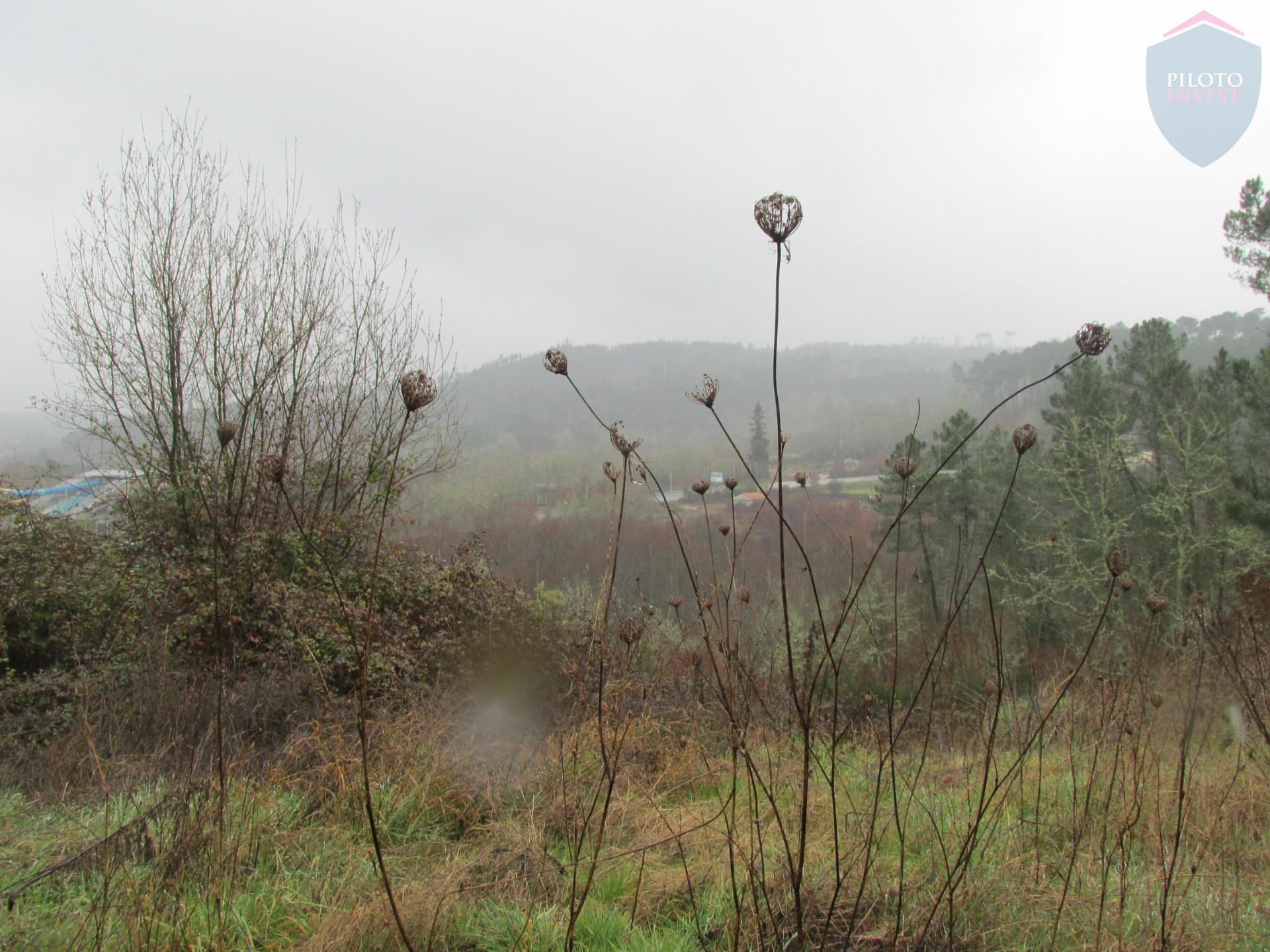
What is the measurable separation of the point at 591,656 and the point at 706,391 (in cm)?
98

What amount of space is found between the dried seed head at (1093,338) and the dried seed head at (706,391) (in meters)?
0.81

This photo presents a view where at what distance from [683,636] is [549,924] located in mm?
935

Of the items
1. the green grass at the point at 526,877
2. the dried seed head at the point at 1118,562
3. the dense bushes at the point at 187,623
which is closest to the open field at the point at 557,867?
the green grass at the point at 526,877

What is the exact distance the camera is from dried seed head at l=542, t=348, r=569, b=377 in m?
1.76

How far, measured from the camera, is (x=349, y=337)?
867 centimetres

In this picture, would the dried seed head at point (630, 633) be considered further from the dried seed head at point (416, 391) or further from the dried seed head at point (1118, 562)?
the dried seed head at point (1118, 562)

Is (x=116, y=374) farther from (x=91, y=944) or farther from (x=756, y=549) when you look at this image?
(x=756, y=549)

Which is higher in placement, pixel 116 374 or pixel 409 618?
pixel 116 374

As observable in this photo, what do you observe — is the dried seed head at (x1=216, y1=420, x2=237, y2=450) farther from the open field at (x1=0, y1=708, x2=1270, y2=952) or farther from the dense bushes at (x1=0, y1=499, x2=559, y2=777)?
the dense bushes at (x1=0, y1=499, x2=559, y2=777)

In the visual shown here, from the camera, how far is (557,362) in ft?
5.82

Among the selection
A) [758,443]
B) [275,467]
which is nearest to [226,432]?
[275,467]

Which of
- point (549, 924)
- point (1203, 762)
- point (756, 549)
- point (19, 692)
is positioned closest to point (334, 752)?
point (549, 924)

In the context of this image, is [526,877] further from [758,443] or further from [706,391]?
[758,443]

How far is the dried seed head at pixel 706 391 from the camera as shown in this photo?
1.48m
